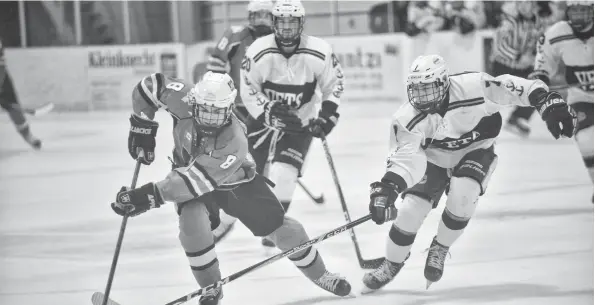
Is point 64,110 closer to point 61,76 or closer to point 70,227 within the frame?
point 61,76

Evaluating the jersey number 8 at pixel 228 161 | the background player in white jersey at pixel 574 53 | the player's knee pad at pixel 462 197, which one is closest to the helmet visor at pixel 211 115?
the jersey number 8 at pixel 228 161

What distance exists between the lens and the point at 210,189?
3107 mm

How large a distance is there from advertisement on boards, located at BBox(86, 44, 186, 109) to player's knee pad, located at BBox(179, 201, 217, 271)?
7.75 metres

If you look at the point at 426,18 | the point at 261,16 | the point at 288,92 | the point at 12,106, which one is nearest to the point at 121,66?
the point at 12,106

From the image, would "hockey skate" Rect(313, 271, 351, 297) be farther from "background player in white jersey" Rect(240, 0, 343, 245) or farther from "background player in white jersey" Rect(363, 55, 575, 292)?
"background player in white jersey" Rect(240, 0, 343, 245)

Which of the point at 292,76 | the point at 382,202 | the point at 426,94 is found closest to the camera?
the point at 382,202

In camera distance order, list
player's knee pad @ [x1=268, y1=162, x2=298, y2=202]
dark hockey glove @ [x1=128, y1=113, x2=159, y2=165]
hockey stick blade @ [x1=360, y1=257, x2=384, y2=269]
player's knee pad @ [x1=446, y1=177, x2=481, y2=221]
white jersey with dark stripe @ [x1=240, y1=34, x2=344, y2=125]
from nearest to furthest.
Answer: player's knee pad @ [x1=446, y1=177, x2=481, y2=221] → dark hockey glove @ [x1=128, y1=113, x2=159, y2=165] → hockey stick blade @ [x1=360, y1=257, x2=384, y2=269] → player's knee pad @ [x1=268, y1=162, x2=298, y2=202] → white jersey with dark stripe @ [x1=240, y1=34, x2=344, y2=125]

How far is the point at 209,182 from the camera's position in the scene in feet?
10.2

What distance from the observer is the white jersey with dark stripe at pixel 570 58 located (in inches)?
202

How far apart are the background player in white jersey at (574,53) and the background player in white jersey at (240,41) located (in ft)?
4.60

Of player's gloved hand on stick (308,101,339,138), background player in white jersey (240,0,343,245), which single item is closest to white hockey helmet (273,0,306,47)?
background player in white jersey (240,0,343,245)

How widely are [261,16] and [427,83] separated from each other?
2.00m

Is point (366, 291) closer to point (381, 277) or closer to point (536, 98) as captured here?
point (381, 277)

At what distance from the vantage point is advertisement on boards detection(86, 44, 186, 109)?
35.5 ft
